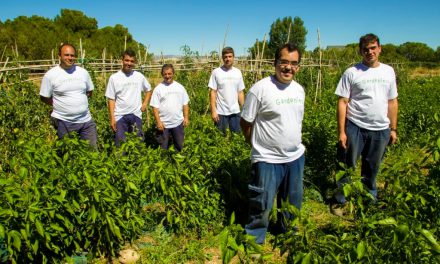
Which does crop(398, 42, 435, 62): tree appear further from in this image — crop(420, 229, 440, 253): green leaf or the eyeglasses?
crop(420, 229, 440, 253): green leaf

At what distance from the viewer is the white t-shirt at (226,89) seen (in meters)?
5.09

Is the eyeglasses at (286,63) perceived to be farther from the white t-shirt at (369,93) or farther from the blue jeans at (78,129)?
the blue jeans at (78,129)

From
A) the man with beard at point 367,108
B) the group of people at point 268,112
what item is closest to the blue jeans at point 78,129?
the group of people at point 268,112

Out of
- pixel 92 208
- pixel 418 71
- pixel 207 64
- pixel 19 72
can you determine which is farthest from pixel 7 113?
pixel 418 71

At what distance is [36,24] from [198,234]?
31.8 meters

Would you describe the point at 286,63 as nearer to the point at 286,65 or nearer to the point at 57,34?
the point at 286,65

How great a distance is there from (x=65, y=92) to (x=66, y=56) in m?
0.44

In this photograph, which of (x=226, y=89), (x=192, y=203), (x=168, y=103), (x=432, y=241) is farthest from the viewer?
(x=226, y=89)

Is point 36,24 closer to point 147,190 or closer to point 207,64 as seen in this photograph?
point 207,64

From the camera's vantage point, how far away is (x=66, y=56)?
429cm

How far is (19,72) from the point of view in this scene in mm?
6668

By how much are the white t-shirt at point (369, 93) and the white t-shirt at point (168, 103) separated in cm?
228

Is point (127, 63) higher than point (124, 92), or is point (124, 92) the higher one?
point (127, 63)

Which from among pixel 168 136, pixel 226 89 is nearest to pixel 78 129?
pixel 168 136
